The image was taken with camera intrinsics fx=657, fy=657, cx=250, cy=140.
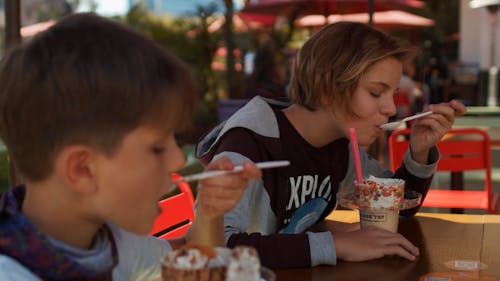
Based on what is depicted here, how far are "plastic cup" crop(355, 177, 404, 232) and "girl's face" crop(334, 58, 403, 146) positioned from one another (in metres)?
0.32

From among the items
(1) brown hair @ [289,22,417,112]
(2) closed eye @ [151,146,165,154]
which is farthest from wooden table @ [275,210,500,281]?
(2) closed eye @ [151,146,165,154]

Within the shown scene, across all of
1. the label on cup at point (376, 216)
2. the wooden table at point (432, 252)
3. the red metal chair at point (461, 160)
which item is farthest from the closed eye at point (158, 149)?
the red metal chair at point (461, 160)

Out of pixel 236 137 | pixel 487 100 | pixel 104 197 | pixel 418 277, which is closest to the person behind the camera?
pixel 104 197

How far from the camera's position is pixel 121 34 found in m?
1.04

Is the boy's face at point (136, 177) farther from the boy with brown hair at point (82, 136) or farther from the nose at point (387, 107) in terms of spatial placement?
the nose at point (387, 107)

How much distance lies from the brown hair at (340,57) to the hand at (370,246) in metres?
0.51

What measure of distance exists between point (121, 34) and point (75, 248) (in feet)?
1.15

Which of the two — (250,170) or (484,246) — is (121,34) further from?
(484,246)

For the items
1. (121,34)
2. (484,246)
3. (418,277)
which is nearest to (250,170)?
(121,34)

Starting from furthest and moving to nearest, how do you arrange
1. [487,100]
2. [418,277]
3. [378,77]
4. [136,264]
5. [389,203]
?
1. [487,100]
2. [378,77]
3. [389,203]
4. [418,277]
5. [136,264]

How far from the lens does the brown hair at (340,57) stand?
1910 mm

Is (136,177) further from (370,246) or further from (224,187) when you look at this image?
(370,246)

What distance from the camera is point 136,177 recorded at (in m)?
1.02

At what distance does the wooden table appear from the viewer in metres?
1.46
